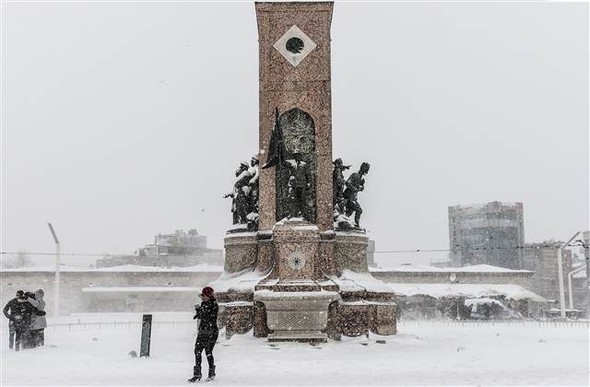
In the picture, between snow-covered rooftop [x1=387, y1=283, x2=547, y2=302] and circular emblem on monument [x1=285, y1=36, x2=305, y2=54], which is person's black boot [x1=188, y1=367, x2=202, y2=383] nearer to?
circular emblem on monument [x1=285, y1=36, x2=305, y2=54]

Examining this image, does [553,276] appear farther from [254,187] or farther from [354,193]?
[254,187]

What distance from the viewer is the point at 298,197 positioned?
1905 centimetres

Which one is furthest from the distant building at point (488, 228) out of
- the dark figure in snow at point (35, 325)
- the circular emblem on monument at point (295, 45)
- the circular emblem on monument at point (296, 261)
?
the dark figure in snow at point (35, 325)

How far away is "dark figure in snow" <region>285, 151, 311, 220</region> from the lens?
62.2 ft

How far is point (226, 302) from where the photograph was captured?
18812mm

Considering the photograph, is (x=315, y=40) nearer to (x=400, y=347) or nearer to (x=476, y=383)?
(x=400, y=347)

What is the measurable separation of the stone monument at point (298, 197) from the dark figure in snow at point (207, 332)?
6137mm

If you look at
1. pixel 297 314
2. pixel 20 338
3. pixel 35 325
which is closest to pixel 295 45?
pixel 297 314

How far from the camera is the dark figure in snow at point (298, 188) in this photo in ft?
62.2

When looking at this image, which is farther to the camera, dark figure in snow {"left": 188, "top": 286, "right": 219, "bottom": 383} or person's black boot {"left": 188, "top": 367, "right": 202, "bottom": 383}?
dark figure in snow {"left": 188, "top": 286, "right": 219, "bottom": 383}

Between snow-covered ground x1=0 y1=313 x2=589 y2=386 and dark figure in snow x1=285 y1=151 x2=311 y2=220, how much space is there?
3476 mm

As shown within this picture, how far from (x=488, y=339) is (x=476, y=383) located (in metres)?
9.75

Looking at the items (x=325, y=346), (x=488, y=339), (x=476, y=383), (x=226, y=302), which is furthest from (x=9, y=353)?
(x=488, y=339)

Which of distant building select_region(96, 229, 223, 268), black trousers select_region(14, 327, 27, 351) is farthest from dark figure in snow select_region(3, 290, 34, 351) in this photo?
distant building select_region(96, 229, 223, 268)
